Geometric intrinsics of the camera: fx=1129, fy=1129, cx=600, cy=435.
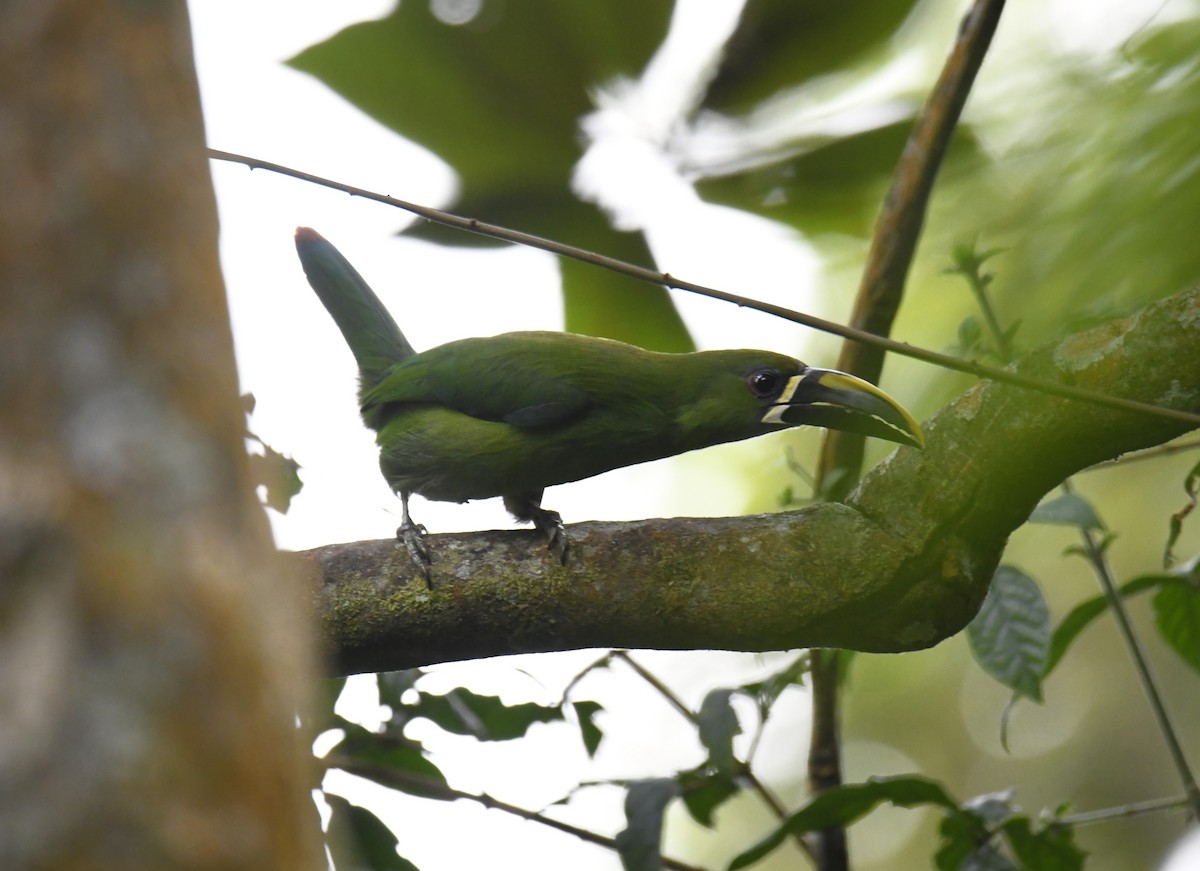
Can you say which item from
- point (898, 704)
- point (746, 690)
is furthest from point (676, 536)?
point (898, 704)

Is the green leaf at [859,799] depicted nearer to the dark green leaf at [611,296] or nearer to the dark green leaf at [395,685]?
the dark green leaf at [395,685]

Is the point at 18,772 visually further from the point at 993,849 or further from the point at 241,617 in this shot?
the point at 993,849

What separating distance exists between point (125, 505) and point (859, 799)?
1.74 metres

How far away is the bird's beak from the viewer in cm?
263

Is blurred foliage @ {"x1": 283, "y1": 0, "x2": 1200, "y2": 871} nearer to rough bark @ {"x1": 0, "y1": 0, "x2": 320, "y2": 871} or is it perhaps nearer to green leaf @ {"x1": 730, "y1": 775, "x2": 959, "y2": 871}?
green leaf @ {"x1": 730, "y1": 775, "x2": 959, "y2": 871}

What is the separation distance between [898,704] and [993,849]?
24.1ft

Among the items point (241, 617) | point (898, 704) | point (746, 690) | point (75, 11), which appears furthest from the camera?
point (898, 704)

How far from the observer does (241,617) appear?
0.88 m

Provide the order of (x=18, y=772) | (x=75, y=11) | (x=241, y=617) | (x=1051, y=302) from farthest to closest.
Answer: (x=1051, y=302)
(x=75, y=11)
(x=241, y=617)
(x=18, y=772)

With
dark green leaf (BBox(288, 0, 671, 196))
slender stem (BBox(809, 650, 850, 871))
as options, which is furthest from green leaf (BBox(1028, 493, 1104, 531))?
dark green leaf (BBox(288, 0, 671, 196))

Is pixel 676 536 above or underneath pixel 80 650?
above

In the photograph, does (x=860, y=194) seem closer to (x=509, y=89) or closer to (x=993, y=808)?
(x=509, y=89)

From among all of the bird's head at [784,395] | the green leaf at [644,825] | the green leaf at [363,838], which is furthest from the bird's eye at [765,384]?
the green leaf at [363,838]

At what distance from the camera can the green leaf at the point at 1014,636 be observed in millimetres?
2205
